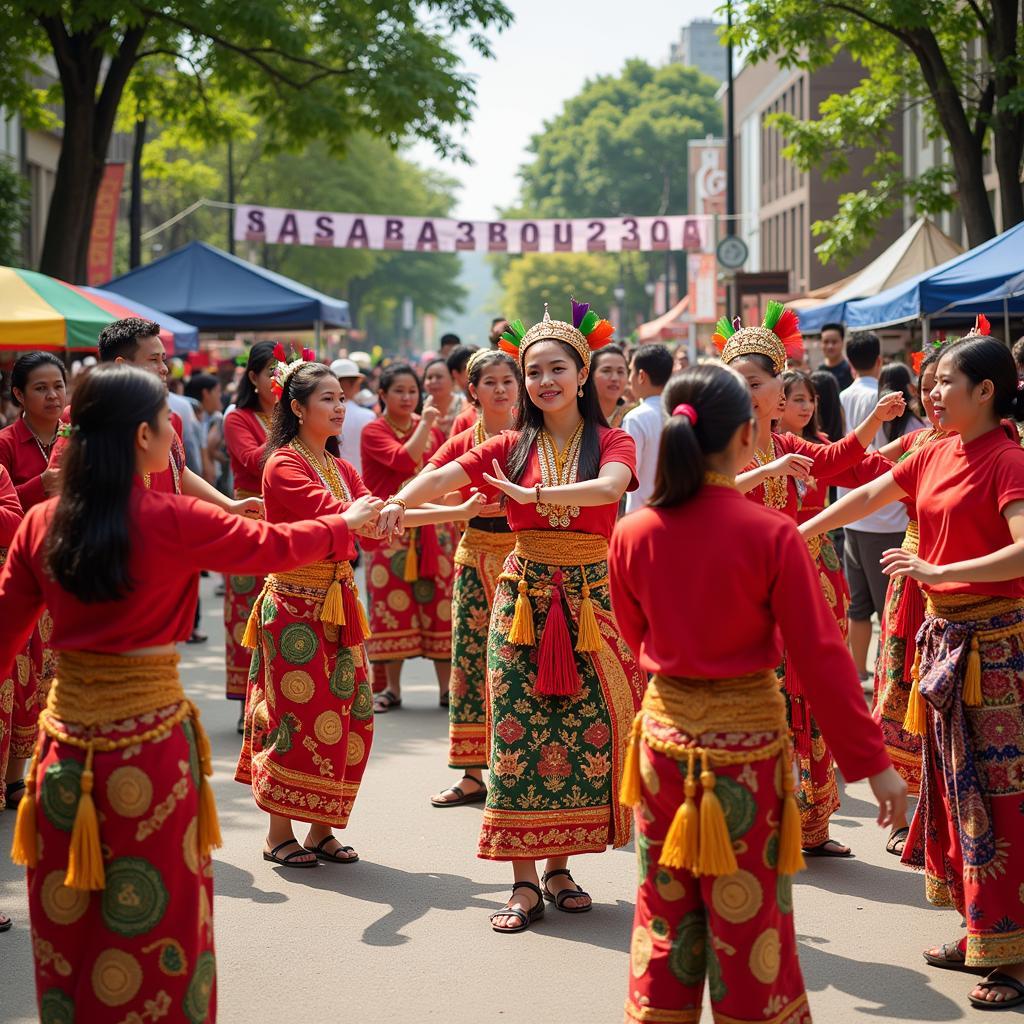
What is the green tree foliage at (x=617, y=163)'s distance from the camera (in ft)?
245

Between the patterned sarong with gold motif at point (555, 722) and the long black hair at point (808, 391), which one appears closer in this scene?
the patterned sarong with gold motif at point (555, 722)

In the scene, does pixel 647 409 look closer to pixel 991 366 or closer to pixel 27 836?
pixel 991 366

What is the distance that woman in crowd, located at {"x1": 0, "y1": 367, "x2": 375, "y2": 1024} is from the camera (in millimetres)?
3576

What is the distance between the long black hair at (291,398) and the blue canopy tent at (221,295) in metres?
11.3

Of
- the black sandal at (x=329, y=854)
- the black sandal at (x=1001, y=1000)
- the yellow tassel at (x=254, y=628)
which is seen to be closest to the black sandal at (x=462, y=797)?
the black sandal at (x=329, y=854)

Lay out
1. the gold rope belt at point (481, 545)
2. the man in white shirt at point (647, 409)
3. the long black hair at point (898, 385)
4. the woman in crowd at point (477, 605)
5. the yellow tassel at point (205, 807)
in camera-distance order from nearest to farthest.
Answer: the yellow tassel at point (205, 807)
the woman in crowd at point (477, 605)
the gold rope belt at point (481, 545)
the man in white shirt at point (647, 409)
the long black hair at point (898, 385)

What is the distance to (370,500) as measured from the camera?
14.8ft

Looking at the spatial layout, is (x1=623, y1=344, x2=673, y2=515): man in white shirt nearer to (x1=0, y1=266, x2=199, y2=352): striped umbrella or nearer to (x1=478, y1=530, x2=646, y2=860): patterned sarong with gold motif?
(x1=478, y1=530, x2=646, y2=860): patterned sarong with gold motif

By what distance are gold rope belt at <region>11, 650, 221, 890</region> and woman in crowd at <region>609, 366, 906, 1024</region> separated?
3.95 ft

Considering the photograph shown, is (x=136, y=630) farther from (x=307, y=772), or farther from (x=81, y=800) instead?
(x=307, y=772)

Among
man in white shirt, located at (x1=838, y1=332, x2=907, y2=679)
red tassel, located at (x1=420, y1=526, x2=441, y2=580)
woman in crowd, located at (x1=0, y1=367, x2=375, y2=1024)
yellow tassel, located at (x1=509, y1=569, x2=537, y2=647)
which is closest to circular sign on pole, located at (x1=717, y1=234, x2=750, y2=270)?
man in white shirt, located at (x1=838, y1=332, x2=907, y2=679)

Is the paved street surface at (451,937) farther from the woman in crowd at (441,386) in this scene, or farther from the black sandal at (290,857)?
the woman in crowd at (441,386)

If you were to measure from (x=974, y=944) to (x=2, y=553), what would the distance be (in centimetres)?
426

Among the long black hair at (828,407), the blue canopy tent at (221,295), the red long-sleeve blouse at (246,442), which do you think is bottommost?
the red long-sleeve blouse at (246,442)
